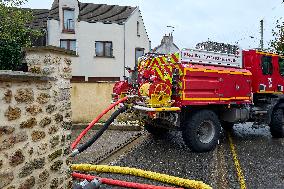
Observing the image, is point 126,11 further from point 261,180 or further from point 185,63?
point 261,180

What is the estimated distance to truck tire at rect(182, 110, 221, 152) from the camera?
850 centimetres

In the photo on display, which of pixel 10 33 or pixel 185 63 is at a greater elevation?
Result: pixel 10 33

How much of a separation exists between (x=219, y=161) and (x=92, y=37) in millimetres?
22743

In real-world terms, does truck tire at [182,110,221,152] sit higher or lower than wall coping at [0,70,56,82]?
lower

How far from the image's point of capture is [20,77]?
371 centimetres

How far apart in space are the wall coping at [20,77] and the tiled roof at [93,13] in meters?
25.5

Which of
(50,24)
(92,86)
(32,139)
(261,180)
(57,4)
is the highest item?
(57,4)

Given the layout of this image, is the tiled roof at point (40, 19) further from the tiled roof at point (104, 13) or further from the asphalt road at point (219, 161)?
the asphalt road at point (219, 161)

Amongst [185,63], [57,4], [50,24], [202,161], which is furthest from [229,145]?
[57,4]

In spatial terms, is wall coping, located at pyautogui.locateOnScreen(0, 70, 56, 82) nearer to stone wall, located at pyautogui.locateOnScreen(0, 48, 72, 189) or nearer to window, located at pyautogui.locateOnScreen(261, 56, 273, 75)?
stone wall, located at pyautogui.locateOnScreen(0, 48, 72, 189)

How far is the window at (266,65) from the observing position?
1067cm

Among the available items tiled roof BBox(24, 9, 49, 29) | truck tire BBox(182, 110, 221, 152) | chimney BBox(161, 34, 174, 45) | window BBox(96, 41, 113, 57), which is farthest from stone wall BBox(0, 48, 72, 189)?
chimney BBox(161, 34, 174, 45)

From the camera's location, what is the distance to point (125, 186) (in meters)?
5.86

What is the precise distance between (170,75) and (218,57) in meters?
1.90
